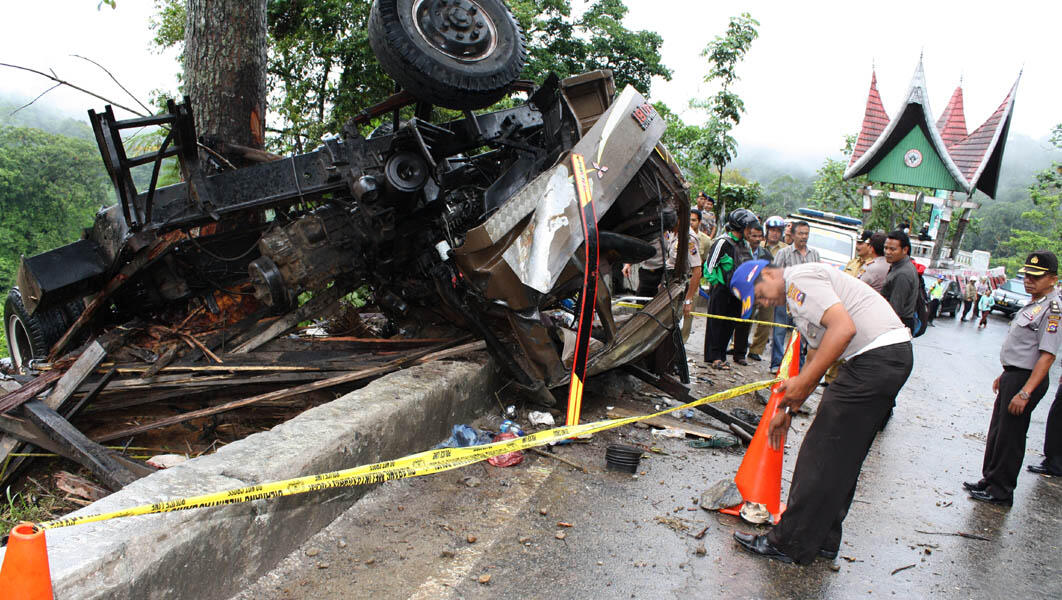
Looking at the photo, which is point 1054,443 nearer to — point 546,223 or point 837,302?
point 837,302

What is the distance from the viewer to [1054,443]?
486 centimetres

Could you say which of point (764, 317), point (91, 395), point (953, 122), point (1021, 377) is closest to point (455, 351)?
point (91, 395)

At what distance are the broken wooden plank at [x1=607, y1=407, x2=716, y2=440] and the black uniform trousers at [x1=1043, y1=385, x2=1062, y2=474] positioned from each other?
2.61 metres

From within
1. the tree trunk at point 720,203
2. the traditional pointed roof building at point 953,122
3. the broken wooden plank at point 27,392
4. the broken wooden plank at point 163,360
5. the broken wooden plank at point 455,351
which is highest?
the traditional pointed roof building at point 953,122

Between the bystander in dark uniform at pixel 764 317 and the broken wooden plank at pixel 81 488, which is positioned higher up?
the bystander in dark uniform at pixel 764 317

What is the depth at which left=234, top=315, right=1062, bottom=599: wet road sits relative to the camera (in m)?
2.80

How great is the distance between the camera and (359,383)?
4.56 metres

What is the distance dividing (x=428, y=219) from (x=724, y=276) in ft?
11.9

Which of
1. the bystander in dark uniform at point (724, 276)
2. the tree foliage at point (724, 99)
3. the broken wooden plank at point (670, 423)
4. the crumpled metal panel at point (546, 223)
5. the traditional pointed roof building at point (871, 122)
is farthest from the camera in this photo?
the traditional pointed roof building at point (871, 122)

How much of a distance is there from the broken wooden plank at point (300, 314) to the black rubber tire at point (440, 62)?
165cm

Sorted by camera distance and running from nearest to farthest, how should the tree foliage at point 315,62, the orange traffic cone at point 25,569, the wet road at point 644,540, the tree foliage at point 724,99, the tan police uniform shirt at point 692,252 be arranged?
the orange traffic cone at point 25,569 → the wet road at point 644,540 → the tan police uniform shirt at point 692,252 → the tree foliage at point 315,62 → the tree foliage at point 724,99

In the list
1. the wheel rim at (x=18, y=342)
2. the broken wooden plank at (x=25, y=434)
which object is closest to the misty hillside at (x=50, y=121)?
the wheel rim at (x=18, y=342)

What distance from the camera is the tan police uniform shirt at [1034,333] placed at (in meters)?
4.16

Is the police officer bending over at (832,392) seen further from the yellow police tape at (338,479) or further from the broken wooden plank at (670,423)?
the broken wooden plank at (670,423)
